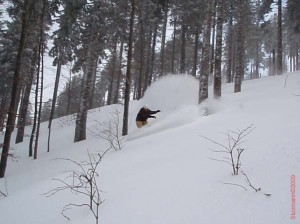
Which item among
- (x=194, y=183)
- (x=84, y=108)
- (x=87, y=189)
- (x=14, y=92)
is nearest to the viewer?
(x=194, y=183)

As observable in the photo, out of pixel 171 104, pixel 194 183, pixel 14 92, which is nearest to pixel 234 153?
pixel 194 183

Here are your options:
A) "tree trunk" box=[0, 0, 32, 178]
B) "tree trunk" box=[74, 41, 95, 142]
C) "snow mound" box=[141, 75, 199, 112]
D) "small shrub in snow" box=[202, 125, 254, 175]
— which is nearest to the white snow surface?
"small shrub in snow" box=[202, 125, 254, 175]

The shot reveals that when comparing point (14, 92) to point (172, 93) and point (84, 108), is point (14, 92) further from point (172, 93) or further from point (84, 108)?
point (172, 93)

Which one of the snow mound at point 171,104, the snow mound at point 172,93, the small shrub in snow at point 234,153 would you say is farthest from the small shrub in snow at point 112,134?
the small shrub in snow at point 234,153

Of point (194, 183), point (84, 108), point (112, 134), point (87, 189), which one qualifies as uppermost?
point (84, 108)

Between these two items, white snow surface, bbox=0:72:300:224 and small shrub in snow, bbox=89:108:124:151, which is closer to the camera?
white snow surface, bbox=0:72:300:224

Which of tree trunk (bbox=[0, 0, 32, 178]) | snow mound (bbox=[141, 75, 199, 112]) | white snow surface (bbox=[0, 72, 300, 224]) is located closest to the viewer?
white snow surface (bbox=[0, 72, 300, 224])

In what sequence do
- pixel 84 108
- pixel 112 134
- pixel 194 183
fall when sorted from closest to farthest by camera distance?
pixel 194 183, pixel 112 134, pixel 84 108

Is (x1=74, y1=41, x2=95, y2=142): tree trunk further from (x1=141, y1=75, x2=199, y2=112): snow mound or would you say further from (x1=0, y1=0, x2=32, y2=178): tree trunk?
(x1=0, y1=0, x2=32, y2=178): tree trunk

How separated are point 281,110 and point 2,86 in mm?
24356

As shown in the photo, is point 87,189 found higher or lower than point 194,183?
lower

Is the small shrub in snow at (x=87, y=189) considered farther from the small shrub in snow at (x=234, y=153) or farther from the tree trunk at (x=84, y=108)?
the tree trunk at (x=84, y=108)

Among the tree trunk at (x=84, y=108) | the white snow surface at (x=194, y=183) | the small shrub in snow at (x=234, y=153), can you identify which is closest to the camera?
the white snow surface at (x=194, y=183)

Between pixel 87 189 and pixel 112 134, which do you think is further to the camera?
pixel 112 134
